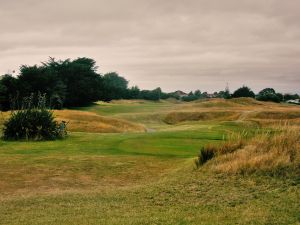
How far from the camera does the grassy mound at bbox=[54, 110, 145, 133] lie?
131ft

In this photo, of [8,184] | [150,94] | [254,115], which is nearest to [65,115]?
[254,115]

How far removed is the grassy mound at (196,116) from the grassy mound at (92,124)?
18842 mm

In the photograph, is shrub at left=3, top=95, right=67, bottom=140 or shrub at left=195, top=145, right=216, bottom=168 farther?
shrub at left=3, top=95, right=67, bottom=140

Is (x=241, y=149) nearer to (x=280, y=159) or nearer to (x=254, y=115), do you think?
(x=280, y=159)

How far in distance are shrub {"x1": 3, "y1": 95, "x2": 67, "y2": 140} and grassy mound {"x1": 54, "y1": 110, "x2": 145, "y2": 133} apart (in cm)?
979

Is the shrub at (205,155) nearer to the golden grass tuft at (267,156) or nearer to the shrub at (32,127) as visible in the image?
the golden grass tuft at (267,156)

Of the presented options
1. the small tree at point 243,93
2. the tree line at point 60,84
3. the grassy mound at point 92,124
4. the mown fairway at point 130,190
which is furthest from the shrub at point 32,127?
the small tree at point 243,93

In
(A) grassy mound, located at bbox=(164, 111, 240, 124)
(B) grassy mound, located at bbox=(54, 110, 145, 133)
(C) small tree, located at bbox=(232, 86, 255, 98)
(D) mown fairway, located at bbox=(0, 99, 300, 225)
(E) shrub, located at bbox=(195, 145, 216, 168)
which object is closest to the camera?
(D) mown fairway, located at bbox=(0, 99, 300, 225)

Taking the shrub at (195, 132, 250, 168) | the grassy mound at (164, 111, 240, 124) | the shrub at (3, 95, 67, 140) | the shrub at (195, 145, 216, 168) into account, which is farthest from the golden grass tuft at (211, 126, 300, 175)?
the grassy mound at (164, 111, 240, 124)

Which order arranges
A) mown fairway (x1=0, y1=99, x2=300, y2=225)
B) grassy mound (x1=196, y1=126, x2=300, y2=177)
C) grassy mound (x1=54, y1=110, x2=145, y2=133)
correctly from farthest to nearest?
grassy mound (x1=54, y1=110, x2=145, y2=133)
grassy mound (x1=196, y1=126, x2=300, y2=177)
mown fairway (x1=0, y1=99, x2=300, y2=225)

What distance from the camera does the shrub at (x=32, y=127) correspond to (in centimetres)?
2719

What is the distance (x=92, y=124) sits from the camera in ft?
136

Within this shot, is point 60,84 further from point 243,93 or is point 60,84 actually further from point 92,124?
point 243,93

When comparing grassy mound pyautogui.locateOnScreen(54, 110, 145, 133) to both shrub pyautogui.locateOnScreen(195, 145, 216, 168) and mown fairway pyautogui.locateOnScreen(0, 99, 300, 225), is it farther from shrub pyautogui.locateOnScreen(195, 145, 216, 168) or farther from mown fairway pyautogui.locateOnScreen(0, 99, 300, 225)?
shrub pyautogui.locateOnScreen(195, 145, 216, 168)
